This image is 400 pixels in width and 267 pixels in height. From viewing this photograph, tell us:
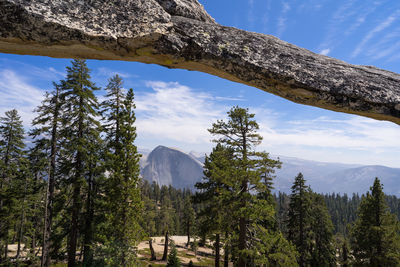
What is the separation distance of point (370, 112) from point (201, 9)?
465 cm

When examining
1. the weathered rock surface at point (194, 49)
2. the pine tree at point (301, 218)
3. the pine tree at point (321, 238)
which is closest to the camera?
the weathered rock surface at point (194, 49)

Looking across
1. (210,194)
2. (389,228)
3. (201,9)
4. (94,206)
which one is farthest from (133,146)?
(389,228)

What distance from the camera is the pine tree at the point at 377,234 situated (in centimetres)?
1784

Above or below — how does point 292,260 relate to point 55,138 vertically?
below

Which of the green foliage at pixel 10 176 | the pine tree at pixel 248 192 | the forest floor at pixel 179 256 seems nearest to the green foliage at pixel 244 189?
the pine tree at pixel 248 192

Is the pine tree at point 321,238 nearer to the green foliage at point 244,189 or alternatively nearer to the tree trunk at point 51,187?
the green foliage at point 244,189

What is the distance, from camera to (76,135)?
16078 millimetres

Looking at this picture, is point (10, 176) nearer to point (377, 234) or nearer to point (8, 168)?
point (8, 168)

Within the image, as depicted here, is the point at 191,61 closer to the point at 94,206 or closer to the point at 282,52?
the point at 282,52

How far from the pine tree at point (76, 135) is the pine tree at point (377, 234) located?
80.1 feet

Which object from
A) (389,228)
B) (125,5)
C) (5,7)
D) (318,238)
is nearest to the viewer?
(5,7)

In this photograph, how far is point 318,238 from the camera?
3166 cm

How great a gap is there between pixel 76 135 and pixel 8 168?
11974 mm

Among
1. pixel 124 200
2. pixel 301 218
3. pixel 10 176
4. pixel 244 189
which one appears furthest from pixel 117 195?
pixel 301 218
